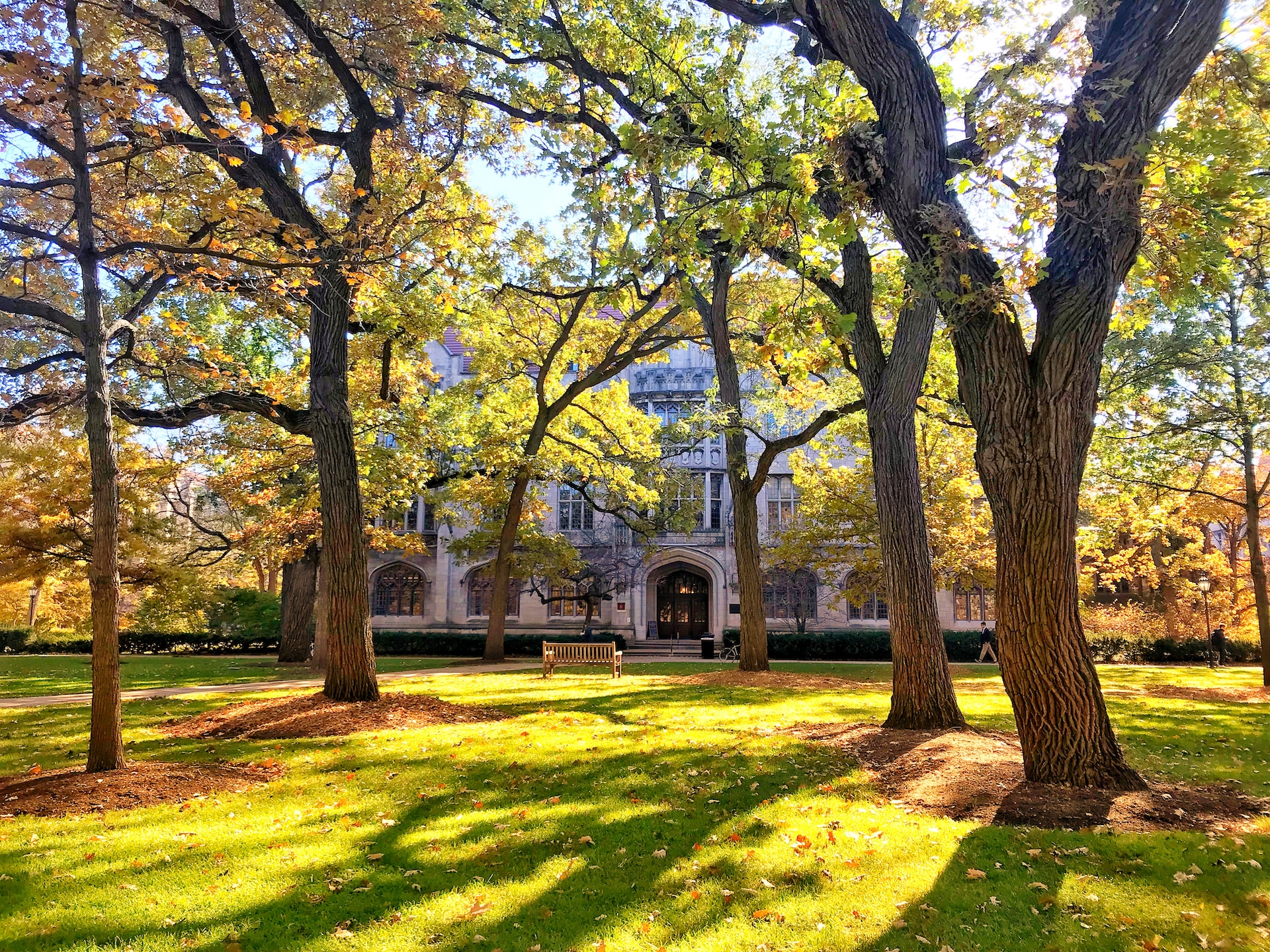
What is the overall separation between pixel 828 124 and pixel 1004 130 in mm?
1361

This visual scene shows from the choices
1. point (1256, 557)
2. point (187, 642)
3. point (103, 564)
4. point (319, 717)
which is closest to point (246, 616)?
point (187, 642)

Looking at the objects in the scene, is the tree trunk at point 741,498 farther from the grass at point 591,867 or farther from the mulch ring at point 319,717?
the grass at point 591,867

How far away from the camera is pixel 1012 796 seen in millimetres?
5375

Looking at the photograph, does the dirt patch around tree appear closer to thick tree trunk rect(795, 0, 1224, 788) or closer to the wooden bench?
the wooden bench

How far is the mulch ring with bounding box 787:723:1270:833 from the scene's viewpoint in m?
4.91

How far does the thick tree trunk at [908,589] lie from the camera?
8234 mm

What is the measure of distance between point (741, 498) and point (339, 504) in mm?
7992

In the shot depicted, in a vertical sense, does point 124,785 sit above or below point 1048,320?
below

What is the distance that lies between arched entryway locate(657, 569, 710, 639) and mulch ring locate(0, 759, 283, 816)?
96.2 feet

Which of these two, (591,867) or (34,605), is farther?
(34,605)

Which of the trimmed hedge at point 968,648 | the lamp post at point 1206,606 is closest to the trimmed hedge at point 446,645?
the trimmed hedge at point 968,648

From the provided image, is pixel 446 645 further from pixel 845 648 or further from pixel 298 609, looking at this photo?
pixel 845 648

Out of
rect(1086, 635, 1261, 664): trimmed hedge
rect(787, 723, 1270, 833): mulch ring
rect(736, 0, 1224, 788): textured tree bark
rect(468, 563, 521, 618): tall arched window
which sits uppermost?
rect(736, 0, 1224, 788): textured tree bark

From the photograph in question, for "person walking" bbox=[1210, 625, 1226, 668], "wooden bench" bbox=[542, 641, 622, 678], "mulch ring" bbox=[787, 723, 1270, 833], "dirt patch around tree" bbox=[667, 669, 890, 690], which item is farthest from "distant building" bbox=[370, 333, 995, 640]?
"mulch ring" bbox=[787, 723, 1270, 833]
